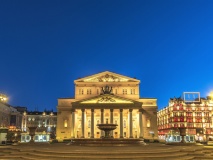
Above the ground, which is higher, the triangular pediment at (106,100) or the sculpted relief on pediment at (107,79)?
the sculpted relief on pediment at (107,79)

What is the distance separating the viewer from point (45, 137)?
45.9m

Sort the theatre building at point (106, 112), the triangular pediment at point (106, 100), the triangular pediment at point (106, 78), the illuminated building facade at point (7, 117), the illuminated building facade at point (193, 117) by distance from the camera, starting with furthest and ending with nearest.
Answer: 1. the illuminated building facade at point (193, 117)
2. the illuminated building facade at point (7, 117)
3. the triangular pediment at point (106, 78)
4. the theatre building at point (106, 112)
5. the triangular pediment at point (106, 100)

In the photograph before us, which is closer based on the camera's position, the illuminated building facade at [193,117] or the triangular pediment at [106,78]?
the triangular pediment at [106,78]

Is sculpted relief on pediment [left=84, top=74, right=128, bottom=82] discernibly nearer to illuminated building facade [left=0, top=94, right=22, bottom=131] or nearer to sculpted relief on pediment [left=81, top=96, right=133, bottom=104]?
sculpted relief on pediment [left=81, top=96, right=133, bottom=104]

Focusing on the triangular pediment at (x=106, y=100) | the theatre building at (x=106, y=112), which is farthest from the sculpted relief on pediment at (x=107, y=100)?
the theatre building at (x=106, y=112)

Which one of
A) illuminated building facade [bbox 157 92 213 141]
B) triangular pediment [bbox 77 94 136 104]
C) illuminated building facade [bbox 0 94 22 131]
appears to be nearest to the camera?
triangular pediment [bbox 77 94 136 104]

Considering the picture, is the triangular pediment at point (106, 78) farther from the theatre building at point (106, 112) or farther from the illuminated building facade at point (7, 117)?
the illuminated building facade at point (7, 117)

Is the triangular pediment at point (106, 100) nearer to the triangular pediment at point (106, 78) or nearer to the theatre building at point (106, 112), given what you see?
the theatre building at point (106, 112)

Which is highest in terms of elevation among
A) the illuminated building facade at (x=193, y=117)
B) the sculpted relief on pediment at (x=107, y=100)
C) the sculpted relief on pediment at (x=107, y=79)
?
the sculpted relief on pediment at (x=107, y=79)

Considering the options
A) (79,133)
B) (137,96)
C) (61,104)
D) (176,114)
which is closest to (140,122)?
(137,96)

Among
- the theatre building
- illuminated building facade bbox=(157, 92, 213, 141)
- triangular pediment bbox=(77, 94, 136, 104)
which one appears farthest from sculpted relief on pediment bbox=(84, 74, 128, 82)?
illuminated building facade bbox=(157, 92, 213, 141)

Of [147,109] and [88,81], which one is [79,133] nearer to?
[88,81]

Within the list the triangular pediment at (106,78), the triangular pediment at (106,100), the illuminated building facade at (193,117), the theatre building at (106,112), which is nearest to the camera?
the triangular pediment at (106,100)

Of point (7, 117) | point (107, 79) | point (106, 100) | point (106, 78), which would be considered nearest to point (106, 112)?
point (106, 100)
